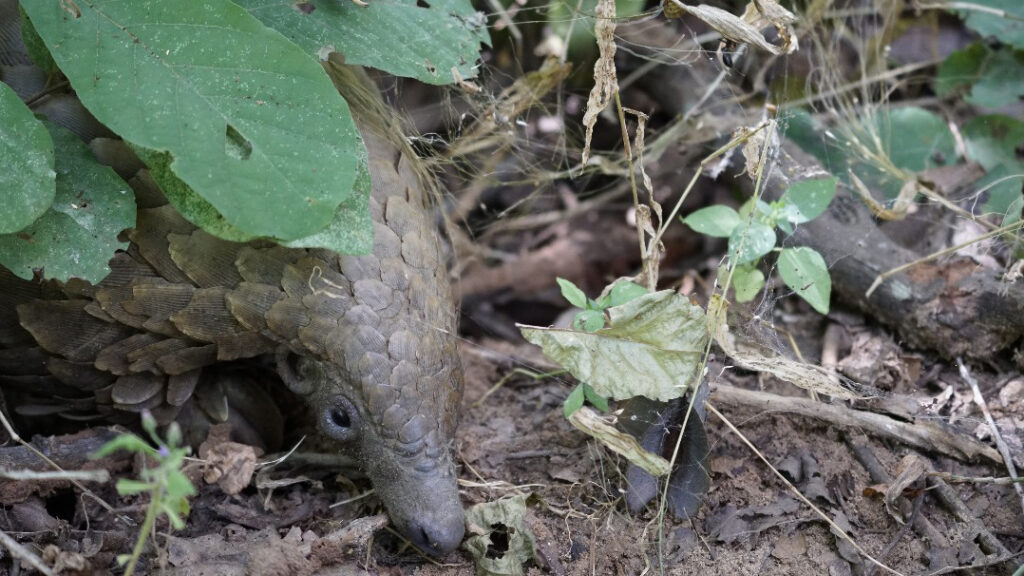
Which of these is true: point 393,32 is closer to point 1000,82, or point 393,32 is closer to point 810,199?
point 810,199

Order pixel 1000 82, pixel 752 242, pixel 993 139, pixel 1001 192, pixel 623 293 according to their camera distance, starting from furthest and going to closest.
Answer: pixel 1000 82 < pixel 993 139 < pixel 1001 192 < pixel 752 242 < pixel 623 293

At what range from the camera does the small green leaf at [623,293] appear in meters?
2.35

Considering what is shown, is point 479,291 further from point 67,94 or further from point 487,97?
point 67,94

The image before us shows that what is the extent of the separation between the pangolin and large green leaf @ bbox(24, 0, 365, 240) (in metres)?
0.34

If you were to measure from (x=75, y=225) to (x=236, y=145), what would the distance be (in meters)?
0.45

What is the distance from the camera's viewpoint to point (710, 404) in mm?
2422

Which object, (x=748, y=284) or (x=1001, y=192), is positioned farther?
(x=1001, y=192)

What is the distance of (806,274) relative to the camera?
8.19 ft

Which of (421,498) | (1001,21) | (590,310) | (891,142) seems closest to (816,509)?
(590,310)

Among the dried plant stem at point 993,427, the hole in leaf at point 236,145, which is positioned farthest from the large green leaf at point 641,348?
the dried plant stem at point 993,427

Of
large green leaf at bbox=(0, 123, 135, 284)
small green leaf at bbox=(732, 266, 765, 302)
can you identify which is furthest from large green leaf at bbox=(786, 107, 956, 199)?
large green leaf at bbox=(0, 123, 135, 284)

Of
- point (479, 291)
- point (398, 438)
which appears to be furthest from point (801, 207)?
point (479, 291)

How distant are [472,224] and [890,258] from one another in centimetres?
150

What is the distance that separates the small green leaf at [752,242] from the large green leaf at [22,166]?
5.52ft
